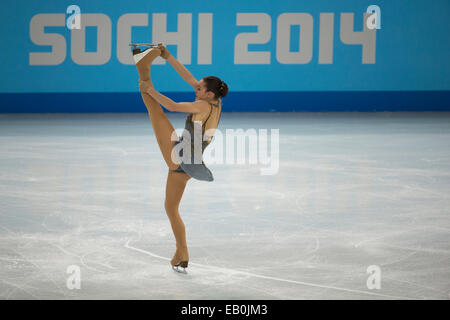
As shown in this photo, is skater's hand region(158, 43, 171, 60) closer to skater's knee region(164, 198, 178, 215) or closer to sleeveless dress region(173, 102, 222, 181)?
sleeveless dress region(173, 102, 222, 181)

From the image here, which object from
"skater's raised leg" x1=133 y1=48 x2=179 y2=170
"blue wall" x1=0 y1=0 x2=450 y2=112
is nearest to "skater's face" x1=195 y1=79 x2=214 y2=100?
"skater's raised leg" x1=133 y1=48 x2=179 y2=170

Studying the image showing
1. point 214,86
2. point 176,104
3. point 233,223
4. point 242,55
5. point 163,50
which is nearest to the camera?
point 176,104

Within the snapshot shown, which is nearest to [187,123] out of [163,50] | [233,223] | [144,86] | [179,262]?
[144,86]

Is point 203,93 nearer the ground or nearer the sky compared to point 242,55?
nearer the ground

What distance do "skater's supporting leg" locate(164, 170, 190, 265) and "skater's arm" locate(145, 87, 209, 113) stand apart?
371 millimetres

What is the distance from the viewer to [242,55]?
1332cm

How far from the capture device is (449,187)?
6.14 meters

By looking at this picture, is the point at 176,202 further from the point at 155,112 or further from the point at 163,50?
the point at 163,50

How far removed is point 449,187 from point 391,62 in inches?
308

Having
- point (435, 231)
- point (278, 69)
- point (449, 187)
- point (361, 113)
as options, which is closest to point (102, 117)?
point (278, 69)

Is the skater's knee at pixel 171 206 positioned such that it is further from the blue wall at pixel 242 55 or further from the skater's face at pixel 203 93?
the blue wall at pixel 242 55

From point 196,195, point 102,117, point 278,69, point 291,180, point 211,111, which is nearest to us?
point 211,111

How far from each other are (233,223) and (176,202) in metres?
→ 1.25
